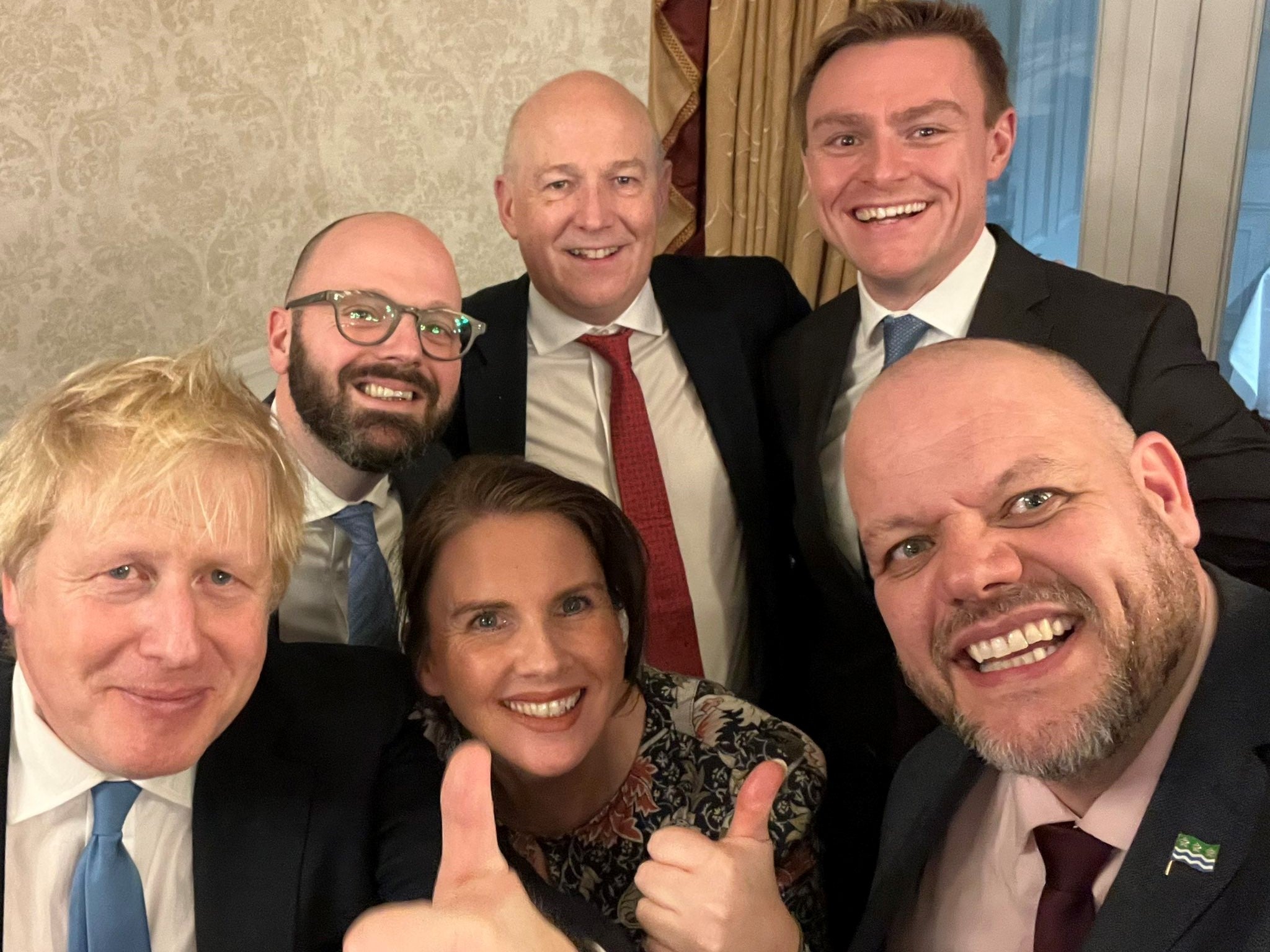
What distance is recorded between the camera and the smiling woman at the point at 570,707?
1.48 metres

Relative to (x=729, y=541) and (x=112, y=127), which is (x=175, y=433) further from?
(x=112, y=127)

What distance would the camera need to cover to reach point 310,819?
127cm

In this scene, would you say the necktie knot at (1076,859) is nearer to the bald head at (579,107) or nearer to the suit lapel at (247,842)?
the suit lapel at (247,842)

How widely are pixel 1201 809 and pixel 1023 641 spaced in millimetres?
222

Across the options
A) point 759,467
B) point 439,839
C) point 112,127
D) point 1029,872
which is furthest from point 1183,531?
point 112,127

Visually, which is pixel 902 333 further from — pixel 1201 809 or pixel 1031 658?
pixel 1201 809

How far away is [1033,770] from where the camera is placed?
117 centimetres

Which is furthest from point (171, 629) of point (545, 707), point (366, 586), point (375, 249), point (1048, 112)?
point (1048, 112)

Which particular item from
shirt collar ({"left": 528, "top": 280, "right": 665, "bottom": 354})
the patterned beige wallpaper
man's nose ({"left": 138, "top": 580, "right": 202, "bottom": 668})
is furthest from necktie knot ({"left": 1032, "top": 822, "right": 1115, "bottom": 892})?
the patterned beige wallpaper

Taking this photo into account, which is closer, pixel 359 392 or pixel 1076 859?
pixel 1076 859

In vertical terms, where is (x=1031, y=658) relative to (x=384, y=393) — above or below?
below

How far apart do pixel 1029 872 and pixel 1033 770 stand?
226mm

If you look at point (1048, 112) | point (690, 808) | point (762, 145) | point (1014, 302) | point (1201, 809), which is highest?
point (1048, 112)

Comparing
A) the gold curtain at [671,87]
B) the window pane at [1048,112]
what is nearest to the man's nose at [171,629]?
the gold curtain at [671,87]
